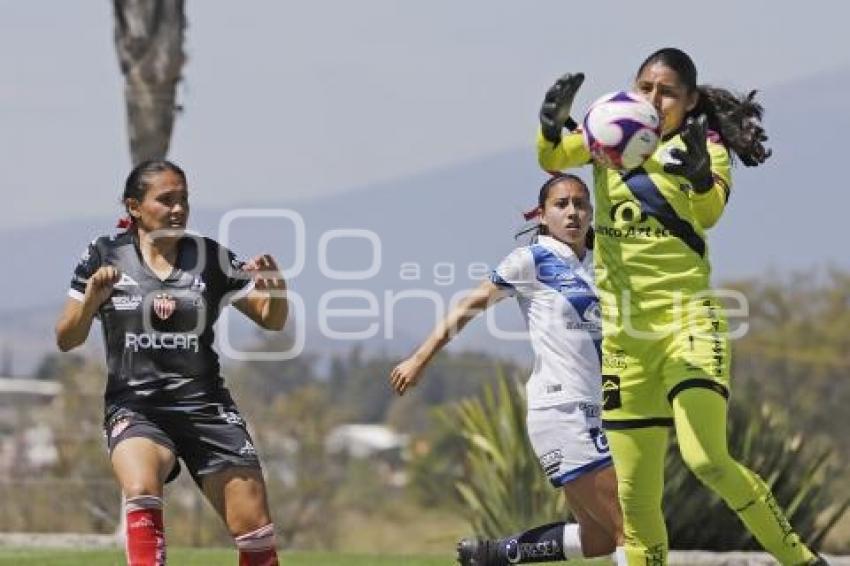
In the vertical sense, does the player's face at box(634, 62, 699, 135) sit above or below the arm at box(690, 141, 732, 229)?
above

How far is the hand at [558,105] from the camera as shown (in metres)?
8.98

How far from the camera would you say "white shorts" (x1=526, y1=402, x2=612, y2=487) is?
33.1 ft

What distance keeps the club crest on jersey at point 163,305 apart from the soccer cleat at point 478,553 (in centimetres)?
216

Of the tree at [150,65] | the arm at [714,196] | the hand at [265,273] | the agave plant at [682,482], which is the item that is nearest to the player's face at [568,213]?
the arm at [714,196]

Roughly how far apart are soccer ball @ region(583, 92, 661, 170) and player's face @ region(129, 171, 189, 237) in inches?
72.2

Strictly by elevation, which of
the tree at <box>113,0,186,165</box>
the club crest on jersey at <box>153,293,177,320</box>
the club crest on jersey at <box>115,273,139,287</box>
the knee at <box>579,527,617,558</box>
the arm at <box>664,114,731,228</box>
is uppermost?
the tree at <box>113,0,186,165</box>

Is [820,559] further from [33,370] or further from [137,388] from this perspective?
[33,370]

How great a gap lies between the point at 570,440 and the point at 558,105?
1.76 metres

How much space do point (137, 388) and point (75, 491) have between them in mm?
18447

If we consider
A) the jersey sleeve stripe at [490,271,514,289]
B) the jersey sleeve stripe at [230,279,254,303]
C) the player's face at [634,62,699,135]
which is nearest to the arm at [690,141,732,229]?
the player's face at [634,62,699,135]

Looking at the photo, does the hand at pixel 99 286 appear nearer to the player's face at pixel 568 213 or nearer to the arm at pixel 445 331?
the arm at pixel 445 331

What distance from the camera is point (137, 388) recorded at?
9.62 m

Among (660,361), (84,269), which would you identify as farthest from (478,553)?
(84,269)

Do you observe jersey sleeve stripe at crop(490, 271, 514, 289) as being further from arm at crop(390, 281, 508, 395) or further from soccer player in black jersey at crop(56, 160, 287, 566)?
soccer player in black jersey at crop(56, 160, 287, 566)
